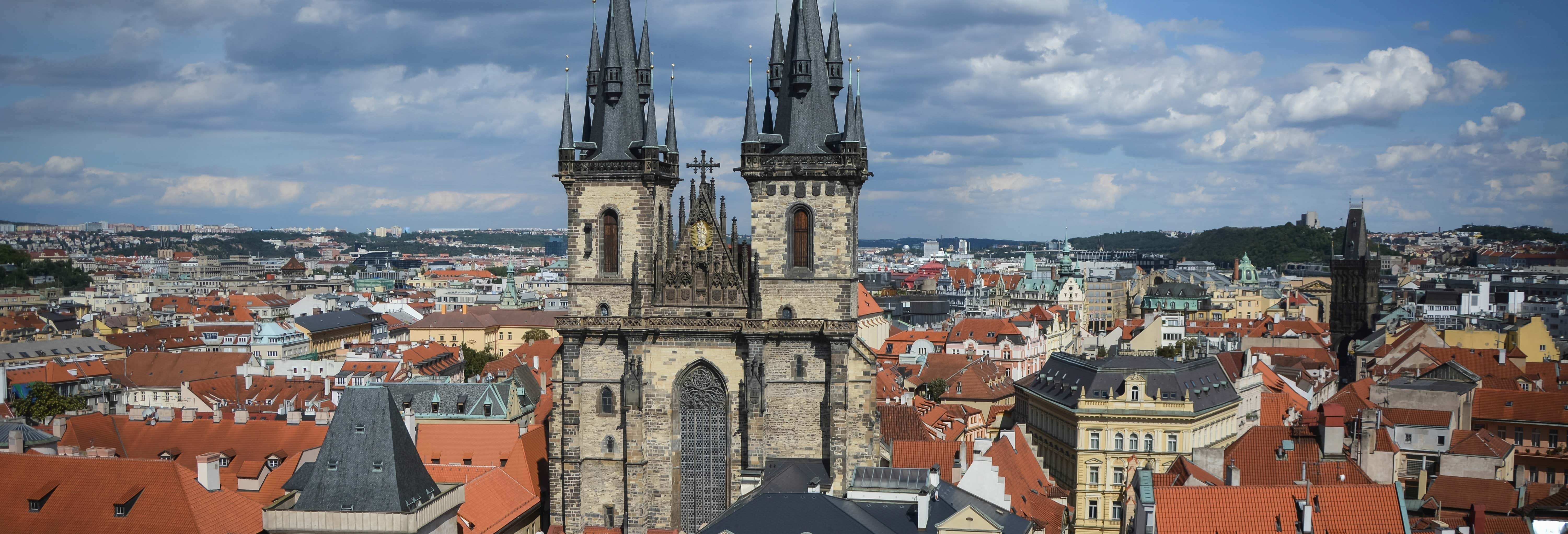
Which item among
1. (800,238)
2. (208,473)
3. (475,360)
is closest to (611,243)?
(800,238)

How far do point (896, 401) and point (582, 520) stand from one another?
32.9 m

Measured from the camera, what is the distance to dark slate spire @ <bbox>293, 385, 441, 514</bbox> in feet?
123

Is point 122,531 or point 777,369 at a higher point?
point 777,369

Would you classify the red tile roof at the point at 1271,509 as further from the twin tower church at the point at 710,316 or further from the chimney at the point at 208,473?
the chimney at the point at 208,473

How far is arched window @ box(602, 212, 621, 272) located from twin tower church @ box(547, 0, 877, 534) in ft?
0.25

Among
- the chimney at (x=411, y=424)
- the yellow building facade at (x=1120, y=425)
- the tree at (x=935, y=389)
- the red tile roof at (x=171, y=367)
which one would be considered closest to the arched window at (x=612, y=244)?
the chimney at (x=411, y=424)

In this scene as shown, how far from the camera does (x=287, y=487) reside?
4291 cm

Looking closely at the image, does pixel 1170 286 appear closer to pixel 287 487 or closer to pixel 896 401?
pixel 896 401

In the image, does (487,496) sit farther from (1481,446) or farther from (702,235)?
(1481,446)

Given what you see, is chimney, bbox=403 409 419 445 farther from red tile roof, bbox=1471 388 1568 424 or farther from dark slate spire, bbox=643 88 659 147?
red tile roof, bbox=1471 388 1568 424

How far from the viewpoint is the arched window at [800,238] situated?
51.0 meters

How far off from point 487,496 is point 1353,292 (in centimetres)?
9663

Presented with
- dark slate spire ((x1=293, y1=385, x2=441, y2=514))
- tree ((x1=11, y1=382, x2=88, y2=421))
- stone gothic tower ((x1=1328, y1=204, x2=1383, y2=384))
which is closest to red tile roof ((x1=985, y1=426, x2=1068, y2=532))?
dark slate spire ((x1=293, y1=385, x2=441, y2=514))

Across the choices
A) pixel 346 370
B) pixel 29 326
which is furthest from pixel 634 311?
pixel 29 326
